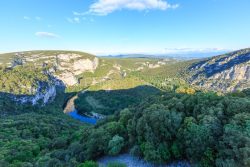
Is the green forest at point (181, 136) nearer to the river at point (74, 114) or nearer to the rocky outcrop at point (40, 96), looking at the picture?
the river at point (74, 114)

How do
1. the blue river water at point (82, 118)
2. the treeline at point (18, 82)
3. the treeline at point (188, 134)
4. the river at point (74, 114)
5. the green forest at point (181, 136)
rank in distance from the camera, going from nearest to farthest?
the treeline at point (188, 134) < the green forest at point (181, 136) < the treeline at point (18, 82) < the blue river water at point (82, 118) < the river at point (74, 114)

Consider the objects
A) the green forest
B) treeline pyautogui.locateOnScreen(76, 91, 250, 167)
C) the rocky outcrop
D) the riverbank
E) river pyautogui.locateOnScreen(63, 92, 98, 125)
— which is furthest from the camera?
river pyautogui.locateOnScreen(63, 92, 98, 125)

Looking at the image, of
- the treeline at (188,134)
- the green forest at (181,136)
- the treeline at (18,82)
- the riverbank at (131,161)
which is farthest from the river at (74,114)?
the riverbank at (131,161)

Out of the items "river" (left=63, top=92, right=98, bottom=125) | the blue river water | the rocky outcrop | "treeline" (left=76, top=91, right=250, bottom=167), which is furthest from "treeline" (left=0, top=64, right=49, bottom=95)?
"treeline" (left=76, top=91, right=250, bottom=167)

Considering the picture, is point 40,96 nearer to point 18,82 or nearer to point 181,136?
point 18,82

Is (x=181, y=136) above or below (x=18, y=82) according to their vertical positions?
above

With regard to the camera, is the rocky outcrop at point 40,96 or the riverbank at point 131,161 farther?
the rocky outcrop at point 40,96

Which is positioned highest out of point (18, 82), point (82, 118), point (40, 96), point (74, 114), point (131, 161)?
point (131, 161)

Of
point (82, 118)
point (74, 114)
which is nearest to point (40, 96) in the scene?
point (74, 114)

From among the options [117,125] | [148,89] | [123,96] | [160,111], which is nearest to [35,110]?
[123,96]

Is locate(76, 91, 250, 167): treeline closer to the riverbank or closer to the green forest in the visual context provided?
the green forest

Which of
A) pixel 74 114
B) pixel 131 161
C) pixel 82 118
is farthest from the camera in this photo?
pixel 74 114

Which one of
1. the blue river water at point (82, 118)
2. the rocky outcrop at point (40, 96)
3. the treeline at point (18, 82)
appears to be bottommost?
the blue river water at point (82, 118)
